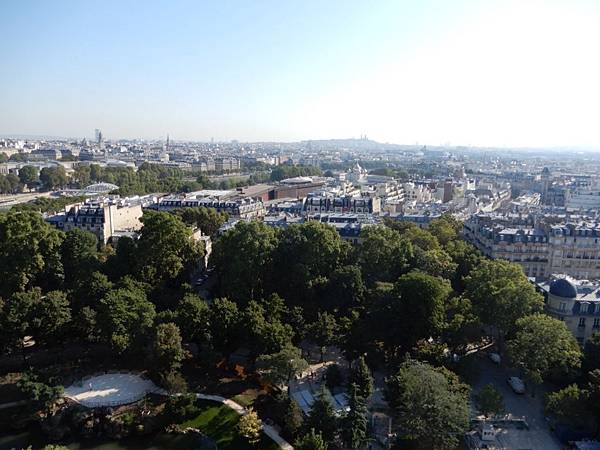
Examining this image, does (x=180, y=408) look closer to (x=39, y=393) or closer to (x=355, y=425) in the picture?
(x=39, y=393)

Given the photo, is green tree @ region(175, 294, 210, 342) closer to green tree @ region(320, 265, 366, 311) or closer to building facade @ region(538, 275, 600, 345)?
green tree @ region(320, 265, 366, 311)

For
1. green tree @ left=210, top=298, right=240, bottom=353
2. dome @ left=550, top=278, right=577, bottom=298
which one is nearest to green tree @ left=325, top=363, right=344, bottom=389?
green tree @ left=210, top=298, right=240, bottom=353

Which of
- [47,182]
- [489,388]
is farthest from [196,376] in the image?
[47,182]

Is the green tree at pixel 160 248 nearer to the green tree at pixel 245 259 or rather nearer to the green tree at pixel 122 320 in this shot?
the green tree at pixel 245 259

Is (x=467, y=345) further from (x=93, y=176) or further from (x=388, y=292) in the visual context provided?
(x=93, y=176)

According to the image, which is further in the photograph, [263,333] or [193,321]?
[193,321]

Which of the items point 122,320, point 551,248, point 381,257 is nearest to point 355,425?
point 122,320

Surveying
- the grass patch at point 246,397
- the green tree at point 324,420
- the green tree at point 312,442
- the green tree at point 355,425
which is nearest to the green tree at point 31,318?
the grass patch at point 246,397
